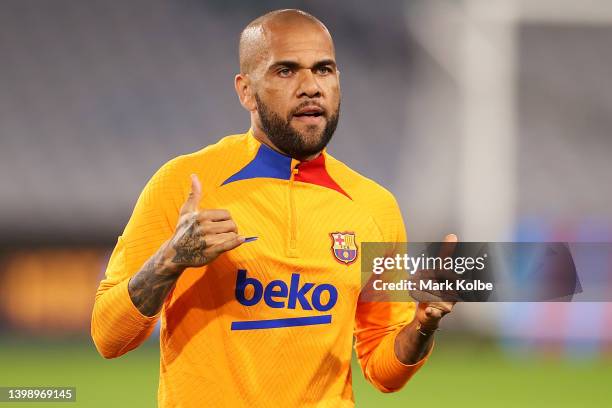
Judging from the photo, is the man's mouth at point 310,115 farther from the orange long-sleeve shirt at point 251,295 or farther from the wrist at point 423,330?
the wrist at point 423,330

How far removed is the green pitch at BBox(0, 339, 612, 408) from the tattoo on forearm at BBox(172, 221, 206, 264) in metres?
4.11

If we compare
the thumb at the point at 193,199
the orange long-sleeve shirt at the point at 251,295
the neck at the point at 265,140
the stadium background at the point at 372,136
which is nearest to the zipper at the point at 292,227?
the orange long-sleeve shirt at the point at 251,295

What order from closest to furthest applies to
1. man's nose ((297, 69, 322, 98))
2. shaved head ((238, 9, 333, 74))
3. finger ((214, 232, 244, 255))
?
finger ((214, 232, 244, 255))
man's nose ((297, 69, 322, 98))
shaved head ((238, 9, 333, 74))

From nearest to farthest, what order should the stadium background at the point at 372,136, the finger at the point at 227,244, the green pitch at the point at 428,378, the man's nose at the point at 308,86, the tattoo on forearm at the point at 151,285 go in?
1. the finger at the point at 227,244
2. the tattoo on forearm at the point at 151,285
3. the man's nose at the point at 308,86
4. the green pitch at the point at 428,378
5. the stadium background at the point at 372,136

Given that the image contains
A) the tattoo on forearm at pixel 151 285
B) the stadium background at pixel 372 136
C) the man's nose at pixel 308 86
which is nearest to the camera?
the tattoo on forearm at pixel 151 285

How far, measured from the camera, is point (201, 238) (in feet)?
7.71

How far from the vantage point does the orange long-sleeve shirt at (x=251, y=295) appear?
264 centimetres

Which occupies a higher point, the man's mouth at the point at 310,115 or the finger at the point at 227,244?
the man's mouth at the point at 310,115

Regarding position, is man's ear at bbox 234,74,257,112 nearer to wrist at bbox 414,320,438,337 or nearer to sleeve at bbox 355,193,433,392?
sleeve at bbox 355,193,433,392

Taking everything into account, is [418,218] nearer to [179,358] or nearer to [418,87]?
[418,87]

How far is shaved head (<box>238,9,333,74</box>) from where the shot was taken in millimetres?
2836

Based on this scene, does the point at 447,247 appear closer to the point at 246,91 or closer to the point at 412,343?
the point at 412,343

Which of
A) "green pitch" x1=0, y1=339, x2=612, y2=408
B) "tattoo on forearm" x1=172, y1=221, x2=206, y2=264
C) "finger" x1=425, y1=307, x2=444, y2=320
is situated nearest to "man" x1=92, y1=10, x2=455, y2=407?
"finger" x1=425, y1=307, x2=444, y2=320

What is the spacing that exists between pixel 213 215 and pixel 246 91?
70cm
